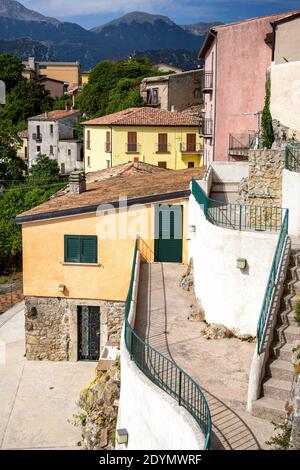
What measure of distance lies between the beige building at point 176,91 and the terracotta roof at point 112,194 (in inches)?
1409

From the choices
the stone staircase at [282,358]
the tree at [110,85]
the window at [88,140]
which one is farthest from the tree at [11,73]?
the stone staircase at [282,358]

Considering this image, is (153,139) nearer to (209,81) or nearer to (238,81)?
(209,81)

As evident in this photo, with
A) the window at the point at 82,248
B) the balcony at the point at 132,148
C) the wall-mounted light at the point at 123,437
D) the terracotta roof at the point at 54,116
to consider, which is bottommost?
the wall-mounted light at the point at 123,437

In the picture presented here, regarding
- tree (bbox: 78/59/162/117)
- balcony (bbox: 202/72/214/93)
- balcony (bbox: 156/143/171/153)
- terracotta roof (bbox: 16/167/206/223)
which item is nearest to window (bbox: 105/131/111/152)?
balcony (bbox: 156/143/171/153)

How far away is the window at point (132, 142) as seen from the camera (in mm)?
47125

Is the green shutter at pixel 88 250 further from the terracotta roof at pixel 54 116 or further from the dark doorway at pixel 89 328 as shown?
the terracotta roof at pixel 54 116

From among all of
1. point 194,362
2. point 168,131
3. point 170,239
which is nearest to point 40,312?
point 170,239

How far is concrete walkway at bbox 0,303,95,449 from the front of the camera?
16656 millimetres

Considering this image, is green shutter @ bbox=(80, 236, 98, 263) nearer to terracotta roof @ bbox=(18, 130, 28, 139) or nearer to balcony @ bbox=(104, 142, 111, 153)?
balcony @ bbox=(104, 142, 111, 153)

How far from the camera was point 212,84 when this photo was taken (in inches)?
1332

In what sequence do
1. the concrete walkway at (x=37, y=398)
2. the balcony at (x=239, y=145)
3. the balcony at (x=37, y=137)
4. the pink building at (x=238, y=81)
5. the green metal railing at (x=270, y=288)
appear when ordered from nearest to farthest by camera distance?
the green metal railing at (x=270, y=288), the concrete walkway at (x=37, y=398), the pink building at (x=238, y=81), the balcony at (x=239, y=145), the balcony at (x=37, y=137)

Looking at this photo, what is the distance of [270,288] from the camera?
12.5 meters

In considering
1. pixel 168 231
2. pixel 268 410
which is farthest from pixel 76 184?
pixel 268 410
